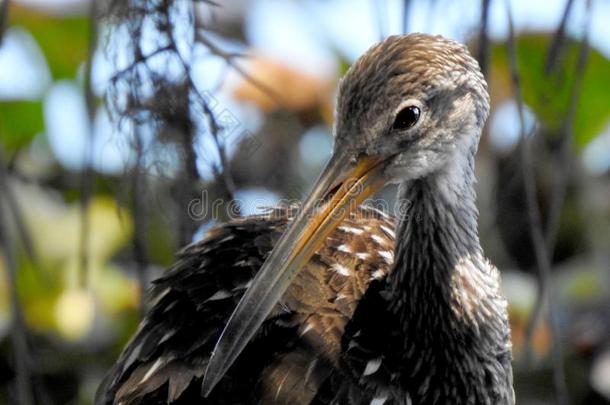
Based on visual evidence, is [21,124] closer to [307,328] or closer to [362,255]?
[362,255]

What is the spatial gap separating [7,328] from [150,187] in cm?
194

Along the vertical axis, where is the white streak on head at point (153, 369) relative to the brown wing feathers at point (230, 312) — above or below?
below

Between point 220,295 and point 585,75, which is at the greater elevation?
point 585,75

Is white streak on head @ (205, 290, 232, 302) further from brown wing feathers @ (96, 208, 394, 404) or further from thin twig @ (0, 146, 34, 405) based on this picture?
thin twig @ (0, 146, 34, 405)

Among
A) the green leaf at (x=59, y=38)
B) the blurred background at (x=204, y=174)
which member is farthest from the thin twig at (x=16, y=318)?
the green leaf at (x=59, y=38)

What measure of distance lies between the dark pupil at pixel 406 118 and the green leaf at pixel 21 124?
3562mm

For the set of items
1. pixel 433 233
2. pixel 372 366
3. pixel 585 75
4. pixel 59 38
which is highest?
pixel 585 75

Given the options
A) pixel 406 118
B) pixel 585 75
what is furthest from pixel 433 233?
pixel 585 75

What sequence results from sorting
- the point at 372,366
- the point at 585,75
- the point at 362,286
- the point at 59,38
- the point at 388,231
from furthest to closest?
the point at 59,38 → the point at 585,75 → the point at 388,231 → the point at 362,286 → the point at 372,366

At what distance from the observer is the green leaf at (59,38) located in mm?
7555

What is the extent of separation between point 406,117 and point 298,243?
53 cm

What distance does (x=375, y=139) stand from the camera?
4129 mm

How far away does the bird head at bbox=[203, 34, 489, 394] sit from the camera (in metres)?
4.06

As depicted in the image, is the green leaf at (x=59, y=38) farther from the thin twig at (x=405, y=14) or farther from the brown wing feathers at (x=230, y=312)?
the thin twig at (x=405, y=14)
